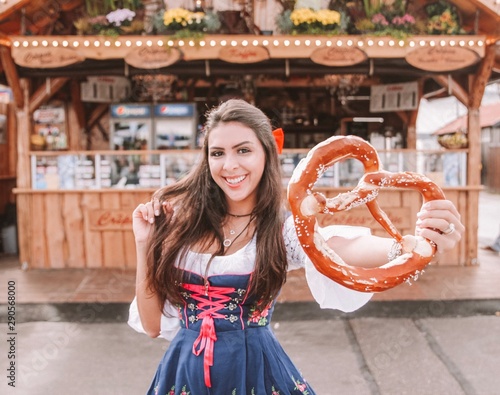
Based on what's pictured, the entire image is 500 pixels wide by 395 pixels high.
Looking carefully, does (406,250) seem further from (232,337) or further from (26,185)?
(26,185)

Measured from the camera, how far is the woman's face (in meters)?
1.83

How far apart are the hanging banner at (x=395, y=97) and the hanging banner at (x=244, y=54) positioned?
356cm

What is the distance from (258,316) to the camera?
188cm

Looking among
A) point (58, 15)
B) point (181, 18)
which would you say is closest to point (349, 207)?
point (181, 18)

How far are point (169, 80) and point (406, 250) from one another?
726cm

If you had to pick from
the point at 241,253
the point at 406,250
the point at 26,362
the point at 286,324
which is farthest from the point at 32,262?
the point at 406,250

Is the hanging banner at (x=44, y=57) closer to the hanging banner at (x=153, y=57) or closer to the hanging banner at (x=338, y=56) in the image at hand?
the hanging banner at (x=153, y=57)

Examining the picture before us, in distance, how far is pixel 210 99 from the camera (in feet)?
32.6

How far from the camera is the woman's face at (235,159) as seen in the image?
6.01ft

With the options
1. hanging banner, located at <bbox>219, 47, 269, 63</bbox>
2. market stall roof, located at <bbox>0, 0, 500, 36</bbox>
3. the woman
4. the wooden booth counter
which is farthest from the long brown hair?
market stall roof, located at <bbox>0, 0, 500, 36</bbox>

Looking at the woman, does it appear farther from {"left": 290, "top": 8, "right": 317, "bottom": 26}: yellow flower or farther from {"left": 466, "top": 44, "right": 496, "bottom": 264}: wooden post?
{"left": 466, "top": 44, "right": 496, "bottom": 264}: wooden post

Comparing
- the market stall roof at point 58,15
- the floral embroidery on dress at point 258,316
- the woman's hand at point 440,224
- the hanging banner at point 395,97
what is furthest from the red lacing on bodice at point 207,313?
the hanging banner at point 395,97

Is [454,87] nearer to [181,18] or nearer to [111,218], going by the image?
[181,18]

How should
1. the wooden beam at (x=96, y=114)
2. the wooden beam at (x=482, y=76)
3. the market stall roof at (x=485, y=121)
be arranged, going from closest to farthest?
1. the wooden beam at (x=482, y=76)
2. the wooden beam at (x=96, y=114)
3. the market stall roof at (x=485, y=121)
